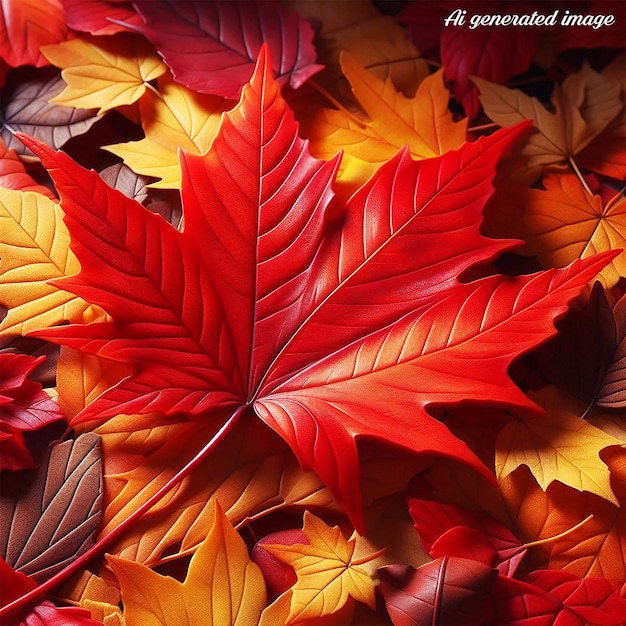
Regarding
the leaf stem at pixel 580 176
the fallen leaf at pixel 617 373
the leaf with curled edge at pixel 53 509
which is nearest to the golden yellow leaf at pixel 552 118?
the leaf stem at pixel 580 176

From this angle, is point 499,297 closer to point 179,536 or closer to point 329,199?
point 329,199

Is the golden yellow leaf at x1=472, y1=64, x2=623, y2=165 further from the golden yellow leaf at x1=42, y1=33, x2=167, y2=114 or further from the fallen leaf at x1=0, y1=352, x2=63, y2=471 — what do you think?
the fallen leaf at x1=0, y1=352, x2=63, y2=471

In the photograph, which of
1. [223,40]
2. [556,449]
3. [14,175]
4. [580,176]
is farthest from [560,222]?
[14,175]

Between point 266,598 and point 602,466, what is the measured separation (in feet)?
0.67

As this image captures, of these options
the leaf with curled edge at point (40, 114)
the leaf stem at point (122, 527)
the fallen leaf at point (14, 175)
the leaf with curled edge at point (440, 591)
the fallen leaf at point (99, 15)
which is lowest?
the leaf with curled edge at point (440, 591)

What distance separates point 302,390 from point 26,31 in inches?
13.4

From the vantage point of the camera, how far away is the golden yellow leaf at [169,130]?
0.46m

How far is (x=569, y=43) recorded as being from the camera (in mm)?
516

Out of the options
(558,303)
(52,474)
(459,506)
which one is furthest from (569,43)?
(52,474)

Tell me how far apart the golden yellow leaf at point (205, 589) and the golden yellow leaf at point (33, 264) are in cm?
15

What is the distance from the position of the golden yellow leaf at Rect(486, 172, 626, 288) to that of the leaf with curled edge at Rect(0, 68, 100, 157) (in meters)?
0.30

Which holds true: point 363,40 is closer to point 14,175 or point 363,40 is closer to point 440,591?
point 14,175

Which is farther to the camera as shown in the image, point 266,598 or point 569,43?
point 569,43

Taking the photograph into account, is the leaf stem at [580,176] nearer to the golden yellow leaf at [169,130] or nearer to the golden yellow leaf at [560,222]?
the golden yellow leaf at [560,222]
